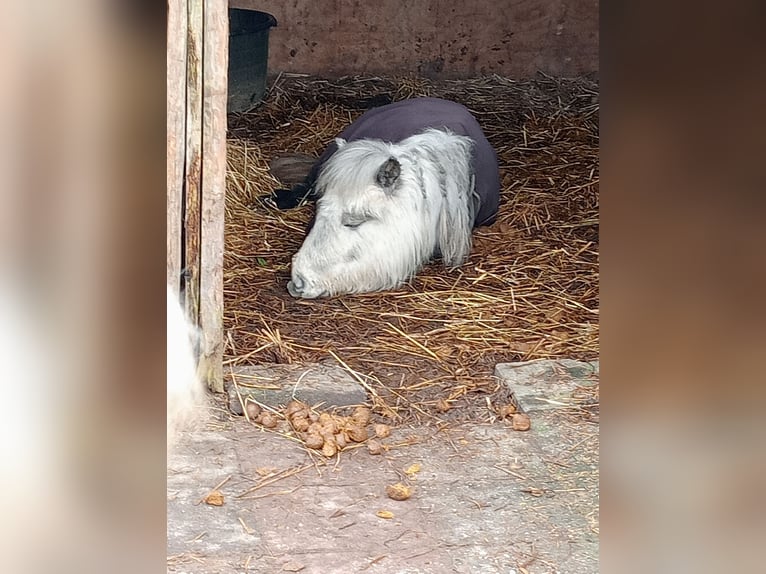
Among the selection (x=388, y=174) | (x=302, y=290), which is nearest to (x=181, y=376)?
(x=302, y=290)

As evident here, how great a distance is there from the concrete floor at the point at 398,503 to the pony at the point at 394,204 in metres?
1.54

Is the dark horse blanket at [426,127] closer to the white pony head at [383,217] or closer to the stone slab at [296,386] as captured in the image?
the white pony head at [383,217]

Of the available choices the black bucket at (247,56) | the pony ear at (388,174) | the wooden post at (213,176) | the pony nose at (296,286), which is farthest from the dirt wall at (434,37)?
the wooden post at (213,176)

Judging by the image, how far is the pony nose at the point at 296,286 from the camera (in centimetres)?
493


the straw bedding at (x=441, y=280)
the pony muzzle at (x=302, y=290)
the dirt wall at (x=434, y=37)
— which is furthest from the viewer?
the dirt wall at (x=434, y=37)

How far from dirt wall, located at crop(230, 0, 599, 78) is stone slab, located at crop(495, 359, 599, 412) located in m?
5.08

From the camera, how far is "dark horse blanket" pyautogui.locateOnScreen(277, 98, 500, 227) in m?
6.00

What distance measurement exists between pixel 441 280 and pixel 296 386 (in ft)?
5.51
